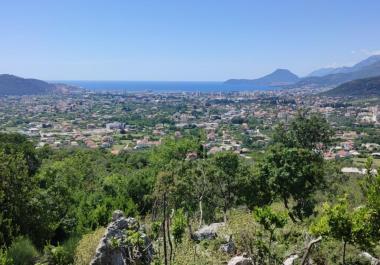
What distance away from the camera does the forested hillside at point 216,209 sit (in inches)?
305

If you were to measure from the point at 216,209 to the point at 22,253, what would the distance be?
778 centimetres

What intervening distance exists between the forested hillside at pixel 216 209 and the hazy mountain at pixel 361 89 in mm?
134699

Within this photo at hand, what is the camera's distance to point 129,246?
7660 millimetres

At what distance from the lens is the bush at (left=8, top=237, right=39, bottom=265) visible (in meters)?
9.48

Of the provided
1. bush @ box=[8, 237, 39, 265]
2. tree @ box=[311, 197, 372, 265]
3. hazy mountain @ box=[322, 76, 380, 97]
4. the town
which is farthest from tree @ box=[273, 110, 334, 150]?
hazy mountain @ box=[322, 76, 380, 97]

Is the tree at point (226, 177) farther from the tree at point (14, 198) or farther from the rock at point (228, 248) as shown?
the tree at point (14, 198)

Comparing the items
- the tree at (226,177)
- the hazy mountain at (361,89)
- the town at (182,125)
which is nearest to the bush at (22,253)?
the tree at (226,177)

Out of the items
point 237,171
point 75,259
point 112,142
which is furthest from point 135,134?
point 75,259

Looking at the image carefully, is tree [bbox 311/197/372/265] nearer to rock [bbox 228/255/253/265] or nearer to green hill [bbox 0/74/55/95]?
rock [bbox 228/255/253/265]

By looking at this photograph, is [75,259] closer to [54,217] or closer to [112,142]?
[54,217]

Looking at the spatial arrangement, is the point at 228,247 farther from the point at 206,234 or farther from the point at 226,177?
the point at 226,177

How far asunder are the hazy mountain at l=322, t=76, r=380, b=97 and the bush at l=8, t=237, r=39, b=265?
143324mm

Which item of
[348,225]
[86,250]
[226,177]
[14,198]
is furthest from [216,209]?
[348,225]

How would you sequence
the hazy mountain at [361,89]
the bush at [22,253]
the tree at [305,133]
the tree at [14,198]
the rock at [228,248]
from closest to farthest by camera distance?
1. the rock at [228,248]
2. the bush at [22,253]
3. the tree at [14,198]
4. the tree at [305,133]
5. the hazy mountain at [361,89]
